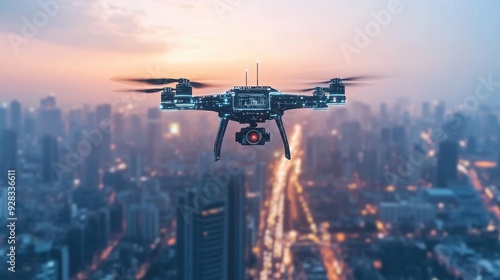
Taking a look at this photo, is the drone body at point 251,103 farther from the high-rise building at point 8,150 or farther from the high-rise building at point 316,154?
the high-rise building at point 316,154

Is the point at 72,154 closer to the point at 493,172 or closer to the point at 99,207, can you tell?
the point at 99,207

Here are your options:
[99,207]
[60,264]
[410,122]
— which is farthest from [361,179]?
[60,264]

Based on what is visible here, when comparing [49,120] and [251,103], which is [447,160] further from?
[251,103]

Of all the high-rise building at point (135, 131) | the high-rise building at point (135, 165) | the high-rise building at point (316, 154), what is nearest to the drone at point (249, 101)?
the high-rise building at point (135, 131)

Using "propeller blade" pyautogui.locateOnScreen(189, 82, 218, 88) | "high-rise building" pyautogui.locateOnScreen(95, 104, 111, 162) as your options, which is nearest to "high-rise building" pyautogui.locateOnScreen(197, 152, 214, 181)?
"high-rise building" pyautogui.locateOnScreen(95, 104, 111, 162)

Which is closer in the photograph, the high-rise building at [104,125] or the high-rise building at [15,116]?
the high-rise building at [15,116]

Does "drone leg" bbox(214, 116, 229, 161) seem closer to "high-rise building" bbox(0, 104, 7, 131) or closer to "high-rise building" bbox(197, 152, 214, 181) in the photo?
"high-rise building" bbox(0, 104, 7, 131)
